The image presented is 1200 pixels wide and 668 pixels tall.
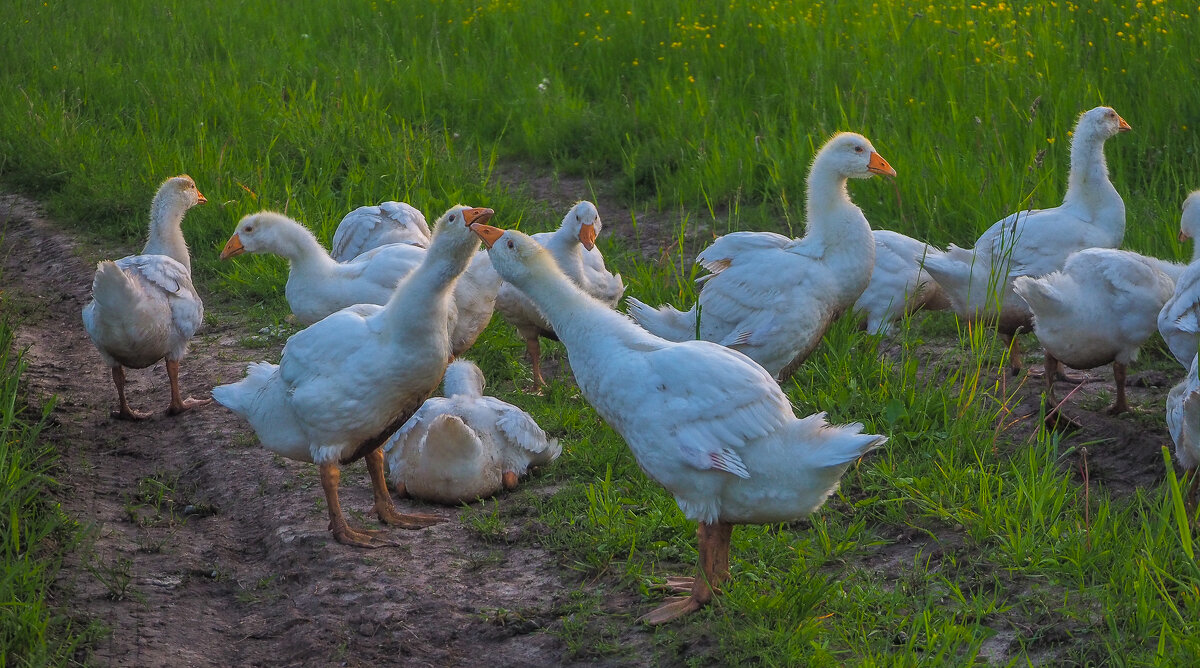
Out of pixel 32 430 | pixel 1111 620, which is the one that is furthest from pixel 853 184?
pixel 32 430

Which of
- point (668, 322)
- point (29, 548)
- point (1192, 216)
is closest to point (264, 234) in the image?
point (668, 322)

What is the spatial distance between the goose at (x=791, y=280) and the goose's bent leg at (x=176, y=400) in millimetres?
2441

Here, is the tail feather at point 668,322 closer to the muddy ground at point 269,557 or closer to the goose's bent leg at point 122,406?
the muddy ground at point 269,557

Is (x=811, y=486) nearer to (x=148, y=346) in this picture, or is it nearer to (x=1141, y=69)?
(x=148, y=346)

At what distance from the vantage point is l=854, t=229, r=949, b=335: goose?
617 centimetres

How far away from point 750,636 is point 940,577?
788 mm

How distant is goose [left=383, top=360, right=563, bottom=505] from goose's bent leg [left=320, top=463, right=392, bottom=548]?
15.9 inches

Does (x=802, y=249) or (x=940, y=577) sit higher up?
(x=802, y=249)

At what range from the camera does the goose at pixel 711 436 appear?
3646 millimetres

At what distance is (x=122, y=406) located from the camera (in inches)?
238

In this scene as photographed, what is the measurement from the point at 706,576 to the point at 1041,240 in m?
3.23

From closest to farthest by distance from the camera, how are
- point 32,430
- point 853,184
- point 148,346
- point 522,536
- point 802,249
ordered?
1. point 522,536
2. point 32,430
3. point 802,249
4. point 148,346
5. point 853,184

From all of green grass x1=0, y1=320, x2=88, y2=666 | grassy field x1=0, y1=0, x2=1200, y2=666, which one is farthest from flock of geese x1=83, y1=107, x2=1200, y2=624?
green grass x1=0, y1=320, x2=88, y2=666

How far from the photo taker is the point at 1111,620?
3434 millimetres
